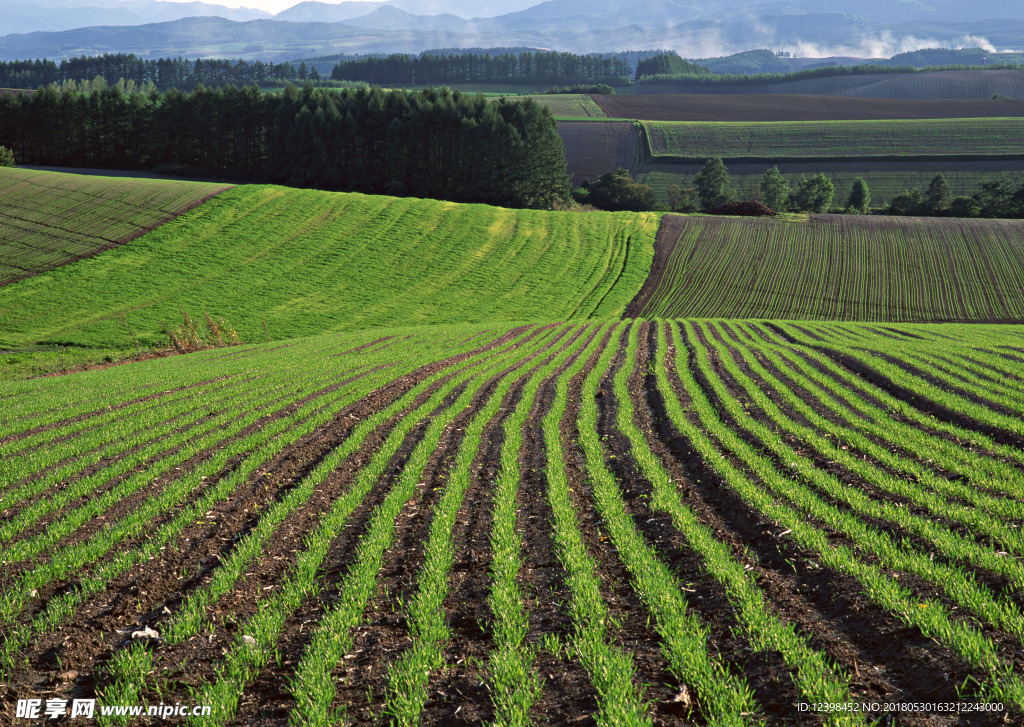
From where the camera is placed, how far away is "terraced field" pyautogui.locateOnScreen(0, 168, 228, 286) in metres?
53.9

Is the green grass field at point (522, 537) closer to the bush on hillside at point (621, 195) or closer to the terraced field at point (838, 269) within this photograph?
the terraced field at point (838, 269)

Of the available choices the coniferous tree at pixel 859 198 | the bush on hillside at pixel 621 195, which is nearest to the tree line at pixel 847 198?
the coniferous tree at pixel 859 198

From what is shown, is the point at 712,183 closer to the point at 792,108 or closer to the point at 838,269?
the point at 838,269

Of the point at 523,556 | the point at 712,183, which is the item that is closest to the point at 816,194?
the point at 712,183

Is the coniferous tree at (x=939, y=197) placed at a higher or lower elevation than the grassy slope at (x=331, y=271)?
higher

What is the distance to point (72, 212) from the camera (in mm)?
63438

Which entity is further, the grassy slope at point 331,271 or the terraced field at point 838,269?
the terraced field at point 838,269

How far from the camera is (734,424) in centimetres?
1662

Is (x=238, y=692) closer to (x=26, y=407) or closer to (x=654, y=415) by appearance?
(x=654, y=415)

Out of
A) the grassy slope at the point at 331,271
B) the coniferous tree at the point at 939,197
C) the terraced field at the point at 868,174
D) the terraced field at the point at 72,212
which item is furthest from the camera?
the terraced field at the point at 868,174

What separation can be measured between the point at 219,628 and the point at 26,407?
16575mm

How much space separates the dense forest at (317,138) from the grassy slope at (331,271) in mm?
16762

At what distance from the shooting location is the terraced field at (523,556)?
6418 millimetres

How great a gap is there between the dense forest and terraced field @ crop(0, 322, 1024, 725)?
78.8 metres
